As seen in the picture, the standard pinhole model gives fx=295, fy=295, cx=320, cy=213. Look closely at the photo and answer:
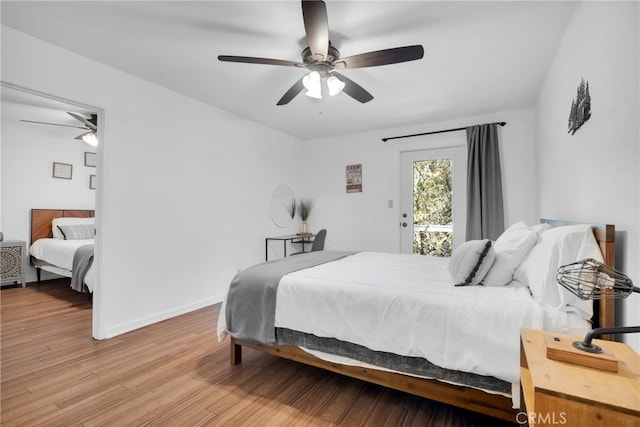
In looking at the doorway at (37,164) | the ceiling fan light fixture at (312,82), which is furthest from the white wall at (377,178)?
the doorway at (37,164)

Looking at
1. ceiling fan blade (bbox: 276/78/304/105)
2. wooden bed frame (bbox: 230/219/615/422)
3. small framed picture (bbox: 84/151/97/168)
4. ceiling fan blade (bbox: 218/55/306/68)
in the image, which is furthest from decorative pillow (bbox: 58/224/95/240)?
wooden bed frame (bbox: 230/219/615/422)

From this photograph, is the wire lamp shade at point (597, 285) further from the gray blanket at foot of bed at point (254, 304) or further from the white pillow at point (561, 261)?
the gray blanket at foot of bed at point (254, 304)

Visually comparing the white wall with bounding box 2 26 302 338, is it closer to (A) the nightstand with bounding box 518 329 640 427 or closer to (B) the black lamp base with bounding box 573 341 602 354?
(A) the nightstand with bounding box 518 329 640 427

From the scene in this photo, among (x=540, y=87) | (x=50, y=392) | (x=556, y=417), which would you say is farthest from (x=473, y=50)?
(x=50, y=392)

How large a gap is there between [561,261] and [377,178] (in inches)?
132

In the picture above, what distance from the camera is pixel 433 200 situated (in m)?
4.29

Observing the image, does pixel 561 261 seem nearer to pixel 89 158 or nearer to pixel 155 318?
pixel 155 318

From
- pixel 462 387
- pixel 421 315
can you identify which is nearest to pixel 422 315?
pixel 421 315

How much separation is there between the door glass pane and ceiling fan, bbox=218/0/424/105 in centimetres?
214

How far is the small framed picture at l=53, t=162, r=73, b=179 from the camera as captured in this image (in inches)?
191

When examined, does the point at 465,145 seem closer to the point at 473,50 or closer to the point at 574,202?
the point at 473,50

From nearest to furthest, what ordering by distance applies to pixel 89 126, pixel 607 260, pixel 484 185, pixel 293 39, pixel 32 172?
1. pixel 607 260
2. pixel 293 39
3. pixel 89 126
4. pixel 484 185
5. pixel 32 172

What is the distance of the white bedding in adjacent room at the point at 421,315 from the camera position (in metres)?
1.36

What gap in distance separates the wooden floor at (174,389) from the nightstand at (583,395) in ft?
3.13
